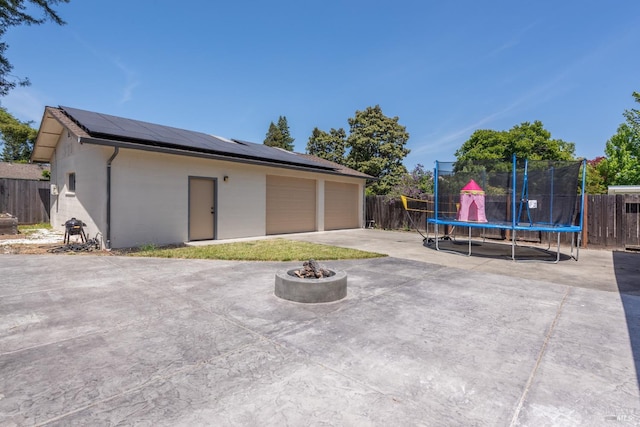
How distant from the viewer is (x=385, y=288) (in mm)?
4785

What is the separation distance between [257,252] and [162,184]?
346 cm

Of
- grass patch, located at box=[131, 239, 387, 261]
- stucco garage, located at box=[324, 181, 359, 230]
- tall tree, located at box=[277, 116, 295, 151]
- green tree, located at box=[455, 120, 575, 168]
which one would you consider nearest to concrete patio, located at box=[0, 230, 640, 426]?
grass patch, located at box=[131, 239, 387, 261]

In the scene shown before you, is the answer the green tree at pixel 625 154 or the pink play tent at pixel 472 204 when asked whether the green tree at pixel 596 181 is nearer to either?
the green tree at pixel 625 154

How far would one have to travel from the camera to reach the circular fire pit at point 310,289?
4020 mm

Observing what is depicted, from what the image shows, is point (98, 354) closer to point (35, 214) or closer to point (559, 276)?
point (559, 276)

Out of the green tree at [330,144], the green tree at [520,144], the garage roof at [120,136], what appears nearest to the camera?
the garage roof at [120,136]

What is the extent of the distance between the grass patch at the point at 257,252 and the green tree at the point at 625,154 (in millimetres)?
28250

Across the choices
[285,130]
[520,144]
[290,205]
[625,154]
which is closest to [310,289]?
[290,205]

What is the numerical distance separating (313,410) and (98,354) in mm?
1965

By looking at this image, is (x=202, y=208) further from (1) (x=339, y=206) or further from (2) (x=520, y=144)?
(2) (x=520, y=144)

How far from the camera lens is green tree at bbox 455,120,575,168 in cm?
3117

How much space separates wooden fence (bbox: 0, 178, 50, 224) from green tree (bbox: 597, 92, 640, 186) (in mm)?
37322

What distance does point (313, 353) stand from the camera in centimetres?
267

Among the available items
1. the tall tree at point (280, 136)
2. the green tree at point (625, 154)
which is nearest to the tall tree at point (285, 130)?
the tall tree at point (280, 136)
